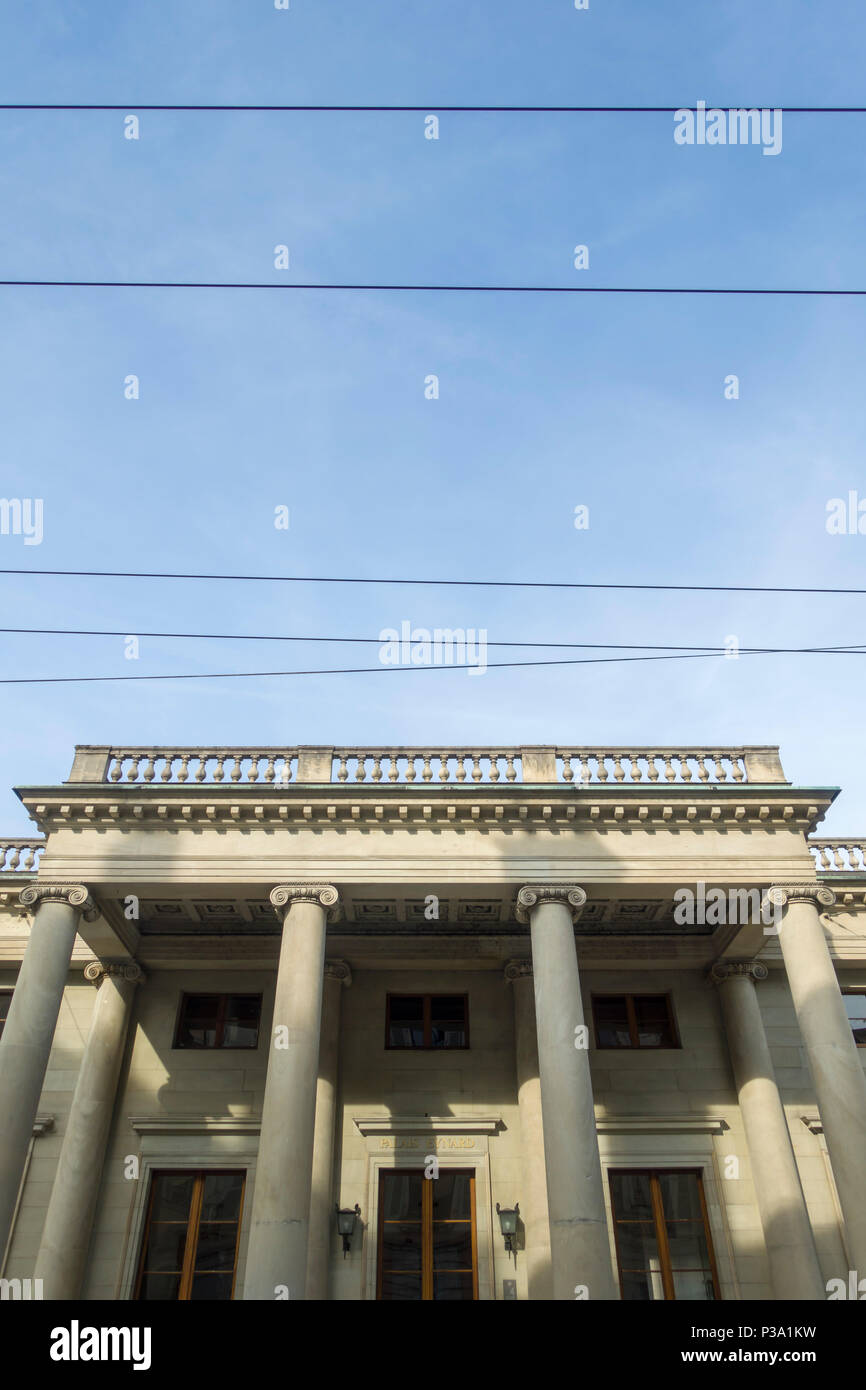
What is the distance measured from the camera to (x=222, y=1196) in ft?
69.3

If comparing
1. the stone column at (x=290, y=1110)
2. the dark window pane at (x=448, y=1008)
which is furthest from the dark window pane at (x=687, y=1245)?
the stone column at (x=290, y=1110)

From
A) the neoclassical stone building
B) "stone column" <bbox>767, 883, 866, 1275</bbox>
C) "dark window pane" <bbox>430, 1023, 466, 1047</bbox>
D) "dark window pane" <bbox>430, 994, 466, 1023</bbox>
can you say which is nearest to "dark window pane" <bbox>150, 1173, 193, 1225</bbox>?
the neoclassical stone building

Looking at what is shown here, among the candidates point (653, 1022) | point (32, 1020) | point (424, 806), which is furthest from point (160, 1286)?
point (653, 1022)

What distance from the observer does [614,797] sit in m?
20.2

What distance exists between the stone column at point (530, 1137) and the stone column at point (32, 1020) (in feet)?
31.4

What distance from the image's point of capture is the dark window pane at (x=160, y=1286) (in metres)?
20.0

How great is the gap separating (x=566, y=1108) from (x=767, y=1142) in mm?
6559

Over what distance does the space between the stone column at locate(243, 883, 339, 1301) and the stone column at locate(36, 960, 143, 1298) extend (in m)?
4.69

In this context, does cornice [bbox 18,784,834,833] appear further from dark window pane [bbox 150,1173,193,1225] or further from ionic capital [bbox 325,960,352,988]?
dark window pane [bbox 150,1173,193,1225]

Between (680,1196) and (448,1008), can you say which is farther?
(448,1008)

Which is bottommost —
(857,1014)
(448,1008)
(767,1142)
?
(767,1142)

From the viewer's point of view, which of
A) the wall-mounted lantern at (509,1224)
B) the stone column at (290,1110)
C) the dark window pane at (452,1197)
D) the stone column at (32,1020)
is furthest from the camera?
the dark window pane at (452,1197)

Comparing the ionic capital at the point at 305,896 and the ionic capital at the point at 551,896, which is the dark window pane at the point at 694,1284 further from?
the ionic capital at the point at 305,896

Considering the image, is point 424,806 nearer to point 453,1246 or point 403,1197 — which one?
point 403,1197
